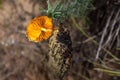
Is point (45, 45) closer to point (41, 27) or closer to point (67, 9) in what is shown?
point (67, 9)

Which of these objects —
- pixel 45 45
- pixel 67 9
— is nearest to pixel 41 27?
pixel 67 9

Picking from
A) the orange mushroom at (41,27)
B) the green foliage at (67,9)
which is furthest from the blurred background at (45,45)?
the orange mushroom at (41,27)

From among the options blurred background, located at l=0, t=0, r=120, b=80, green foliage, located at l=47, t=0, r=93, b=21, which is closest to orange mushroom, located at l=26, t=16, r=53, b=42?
green foliage, located at l=47, t=0, r=93, b=21

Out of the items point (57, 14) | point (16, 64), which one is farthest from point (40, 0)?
point (57, 14)

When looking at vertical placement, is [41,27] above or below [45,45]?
above

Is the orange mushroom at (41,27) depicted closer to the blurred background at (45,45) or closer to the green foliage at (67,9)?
the green foliage at (67,9)

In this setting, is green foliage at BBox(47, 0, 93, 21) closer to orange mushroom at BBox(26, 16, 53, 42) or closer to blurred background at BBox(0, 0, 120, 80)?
orange mushroom at BBox(26, 16, 53, 42)
